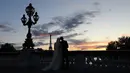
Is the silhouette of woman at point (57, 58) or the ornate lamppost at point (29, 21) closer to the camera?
the silhouette of woman at point (57, 58)

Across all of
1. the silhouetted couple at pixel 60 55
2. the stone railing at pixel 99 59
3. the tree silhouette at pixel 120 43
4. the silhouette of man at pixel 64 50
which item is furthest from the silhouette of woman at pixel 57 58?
the tree silhouette at pixel 120 43

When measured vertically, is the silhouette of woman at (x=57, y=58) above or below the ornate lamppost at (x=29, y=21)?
below

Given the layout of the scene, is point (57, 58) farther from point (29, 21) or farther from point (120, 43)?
point (120, 43)

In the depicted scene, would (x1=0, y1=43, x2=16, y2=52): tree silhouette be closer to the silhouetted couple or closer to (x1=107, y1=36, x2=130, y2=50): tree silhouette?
(x1=107, y1=36, x2=130, y2=50): tree silhouette

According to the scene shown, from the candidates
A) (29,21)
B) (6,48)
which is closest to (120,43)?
(6,48)

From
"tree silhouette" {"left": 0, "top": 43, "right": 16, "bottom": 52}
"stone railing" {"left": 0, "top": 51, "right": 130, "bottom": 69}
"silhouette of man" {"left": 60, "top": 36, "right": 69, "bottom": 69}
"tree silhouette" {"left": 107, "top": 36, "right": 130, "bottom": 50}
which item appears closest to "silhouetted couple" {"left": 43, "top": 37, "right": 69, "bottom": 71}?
"silhouette of man" {"left": 60, "top": 36, "right": 69, "bottom": 69}

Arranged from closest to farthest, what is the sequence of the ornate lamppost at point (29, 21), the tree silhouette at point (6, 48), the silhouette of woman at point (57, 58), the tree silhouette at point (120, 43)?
the silhouette of woman at point (57, 58) → the ornate lamppost at point (29, 21) → the tree silhouette at point (120, 43) → the tree silhouette at point (6, 48)

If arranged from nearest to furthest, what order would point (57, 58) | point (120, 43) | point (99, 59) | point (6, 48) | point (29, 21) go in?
point (99, 59)
point (57, 58)
point (29, 21)
point (120, 43)
point (6, 48)

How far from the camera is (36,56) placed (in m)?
23.0

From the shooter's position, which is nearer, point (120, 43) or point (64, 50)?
point (64, 50)

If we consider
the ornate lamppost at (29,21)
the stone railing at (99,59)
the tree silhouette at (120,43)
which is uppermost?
the tree silhouette at (120,43)

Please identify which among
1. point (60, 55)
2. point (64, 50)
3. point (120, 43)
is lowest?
point (60, 55)

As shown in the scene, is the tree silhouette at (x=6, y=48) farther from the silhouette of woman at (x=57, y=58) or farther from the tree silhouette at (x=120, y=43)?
the silhouette of woman at (x=57, y=58)

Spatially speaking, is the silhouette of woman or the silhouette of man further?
the silhouette of woman
